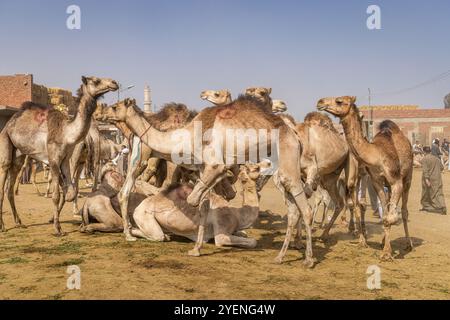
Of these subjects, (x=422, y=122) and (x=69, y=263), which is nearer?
(x=69, y=263)

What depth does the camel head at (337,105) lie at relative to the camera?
24.9 ft

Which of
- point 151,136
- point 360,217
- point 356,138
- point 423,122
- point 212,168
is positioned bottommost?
point 360,217

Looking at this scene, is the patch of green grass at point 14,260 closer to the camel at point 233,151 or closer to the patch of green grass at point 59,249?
the patch of green grass at point 59,249

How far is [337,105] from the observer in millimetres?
7613

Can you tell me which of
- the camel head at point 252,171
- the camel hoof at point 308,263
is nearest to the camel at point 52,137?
the camel head at point 252,171

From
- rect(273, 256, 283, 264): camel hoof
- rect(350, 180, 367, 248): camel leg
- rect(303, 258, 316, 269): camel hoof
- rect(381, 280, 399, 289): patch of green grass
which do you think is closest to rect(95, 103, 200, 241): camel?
rect(273, 256, 283, 264): camel hoof

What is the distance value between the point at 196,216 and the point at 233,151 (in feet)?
5.49

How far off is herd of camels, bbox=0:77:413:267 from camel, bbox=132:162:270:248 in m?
0.02

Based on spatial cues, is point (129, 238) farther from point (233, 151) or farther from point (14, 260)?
point (233, 151)

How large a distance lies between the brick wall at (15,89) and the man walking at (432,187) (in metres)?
27.1

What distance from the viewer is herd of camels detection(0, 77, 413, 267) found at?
7.39 meters

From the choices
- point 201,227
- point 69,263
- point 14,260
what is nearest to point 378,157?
point 201,227
